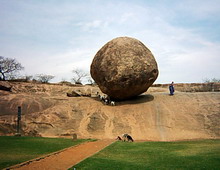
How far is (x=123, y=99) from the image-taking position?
56.2 feet

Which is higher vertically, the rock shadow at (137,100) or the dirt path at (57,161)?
the rock shadow at (137,100)

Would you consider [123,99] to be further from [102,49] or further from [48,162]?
[48,162]

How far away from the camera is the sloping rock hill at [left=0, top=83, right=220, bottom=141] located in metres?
13.4

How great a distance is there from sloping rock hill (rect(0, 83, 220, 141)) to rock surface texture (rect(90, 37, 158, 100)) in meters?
1.21

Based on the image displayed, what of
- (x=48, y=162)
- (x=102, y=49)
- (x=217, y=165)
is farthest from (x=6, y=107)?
(x=217, y=165)

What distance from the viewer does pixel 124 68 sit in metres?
15.5

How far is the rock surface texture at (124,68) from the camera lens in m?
15.5

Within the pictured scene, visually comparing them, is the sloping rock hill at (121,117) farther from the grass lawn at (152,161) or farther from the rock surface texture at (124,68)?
the grass lawn at (152,161)

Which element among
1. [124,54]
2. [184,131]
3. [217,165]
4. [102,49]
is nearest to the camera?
[217,165]

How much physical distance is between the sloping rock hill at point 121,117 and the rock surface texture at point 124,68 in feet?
3.98

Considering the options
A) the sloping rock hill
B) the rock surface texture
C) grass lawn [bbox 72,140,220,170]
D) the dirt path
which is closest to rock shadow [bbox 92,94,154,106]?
the sloping rock hill

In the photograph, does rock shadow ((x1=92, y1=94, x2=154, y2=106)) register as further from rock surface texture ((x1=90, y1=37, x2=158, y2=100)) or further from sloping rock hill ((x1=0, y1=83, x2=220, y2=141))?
rock surface texture ((x1=90, y1=37, x2=158, y2=100))

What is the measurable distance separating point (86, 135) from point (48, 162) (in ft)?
22.5

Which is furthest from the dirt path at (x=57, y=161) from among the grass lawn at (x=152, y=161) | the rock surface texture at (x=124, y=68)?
the rock surface texture at (x=124, y=68)
